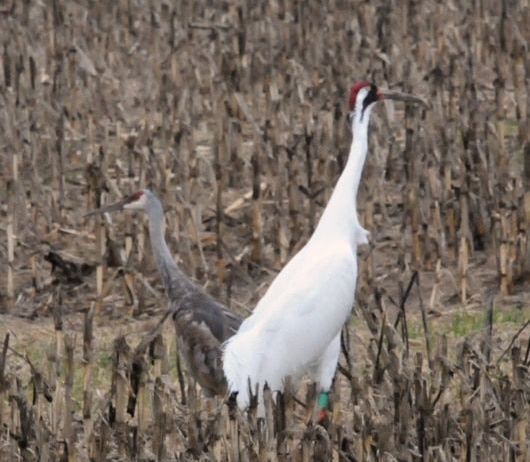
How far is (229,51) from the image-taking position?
11547 mm

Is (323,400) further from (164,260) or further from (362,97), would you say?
(362,97)

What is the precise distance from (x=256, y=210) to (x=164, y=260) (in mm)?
1366

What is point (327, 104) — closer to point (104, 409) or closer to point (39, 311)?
point (39, 311)

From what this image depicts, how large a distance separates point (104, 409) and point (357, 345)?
1.93 metres

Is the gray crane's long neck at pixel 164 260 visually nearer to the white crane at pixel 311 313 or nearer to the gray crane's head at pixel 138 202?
the gray crane's head at pixel 138 202

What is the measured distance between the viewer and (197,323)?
6969 millimetres

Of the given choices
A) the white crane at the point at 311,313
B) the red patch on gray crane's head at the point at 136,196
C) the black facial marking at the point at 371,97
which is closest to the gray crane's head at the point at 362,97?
the black facial marking at the point at 371,97

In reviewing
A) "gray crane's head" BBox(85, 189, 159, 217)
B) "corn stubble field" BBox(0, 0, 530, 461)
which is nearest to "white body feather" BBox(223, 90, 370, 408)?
"corn stubble field" BBox(0, 0, 530, 461)

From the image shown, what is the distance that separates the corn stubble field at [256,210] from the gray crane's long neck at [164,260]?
272 mm

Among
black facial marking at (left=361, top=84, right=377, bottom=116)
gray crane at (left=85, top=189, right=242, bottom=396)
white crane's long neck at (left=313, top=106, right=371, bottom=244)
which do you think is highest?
black facial marking at (left=361, top=84, right=377, bottom=116)

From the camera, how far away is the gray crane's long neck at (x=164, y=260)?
290 inches

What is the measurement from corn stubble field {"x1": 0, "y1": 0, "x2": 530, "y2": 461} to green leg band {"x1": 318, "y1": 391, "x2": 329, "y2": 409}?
65mm

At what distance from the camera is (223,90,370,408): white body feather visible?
22.0 ft

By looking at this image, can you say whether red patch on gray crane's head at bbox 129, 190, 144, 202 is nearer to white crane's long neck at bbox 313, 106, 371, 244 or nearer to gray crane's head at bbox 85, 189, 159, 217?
gray crane's head at bbox 85, 189, 159, 217
